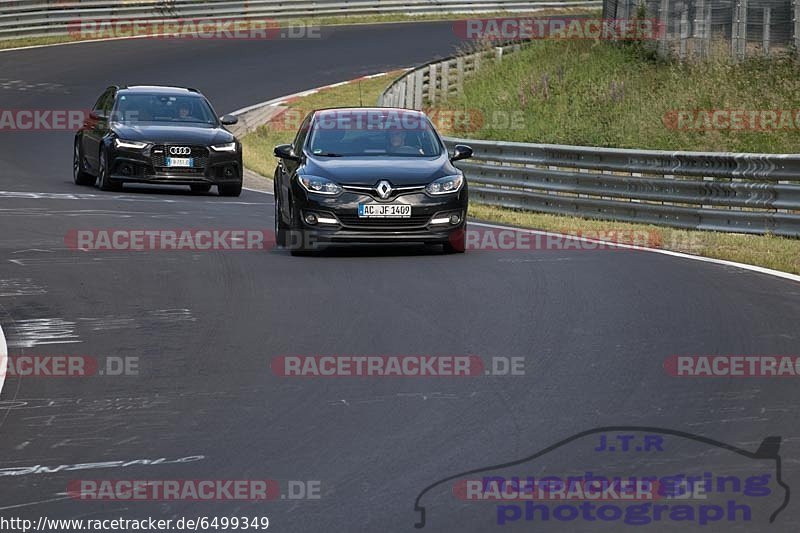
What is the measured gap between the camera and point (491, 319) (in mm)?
11328

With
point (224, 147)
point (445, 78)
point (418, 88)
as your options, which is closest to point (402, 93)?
point (418, 88)

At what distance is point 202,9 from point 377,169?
33615 mm

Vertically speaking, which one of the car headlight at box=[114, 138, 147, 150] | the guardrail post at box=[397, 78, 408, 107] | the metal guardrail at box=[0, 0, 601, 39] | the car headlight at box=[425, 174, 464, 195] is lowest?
the metal guardrail at box=[0, 0, 601, 39]

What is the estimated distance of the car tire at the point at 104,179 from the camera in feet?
76.6

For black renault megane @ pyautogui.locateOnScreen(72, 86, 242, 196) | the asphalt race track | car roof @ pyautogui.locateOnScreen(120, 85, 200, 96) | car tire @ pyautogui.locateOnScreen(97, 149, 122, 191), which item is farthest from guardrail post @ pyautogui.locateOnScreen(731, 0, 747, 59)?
the asphalt race track

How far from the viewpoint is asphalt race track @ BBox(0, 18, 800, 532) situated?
6.88m

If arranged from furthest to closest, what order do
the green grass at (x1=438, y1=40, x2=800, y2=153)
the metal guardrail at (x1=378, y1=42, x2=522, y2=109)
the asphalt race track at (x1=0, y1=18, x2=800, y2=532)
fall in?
the metal guardrail at (x1=378, y1=42, x2=522, y2=109) < the green grass at (x1=438, y1=40, x2=800, y2=153) < the asphalt race track at (x1=0, y1=18, x2=800, y2=532)

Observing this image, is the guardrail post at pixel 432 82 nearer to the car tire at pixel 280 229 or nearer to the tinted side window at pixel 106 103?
the tinted side window at pixel 106 103

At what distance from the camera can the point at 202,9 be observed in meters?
48.1

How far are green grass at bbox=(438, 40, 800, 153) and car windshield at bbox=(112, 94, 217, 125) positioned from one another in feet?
24.4

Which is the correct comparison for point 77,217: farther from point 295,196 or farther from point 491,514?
point 491,514

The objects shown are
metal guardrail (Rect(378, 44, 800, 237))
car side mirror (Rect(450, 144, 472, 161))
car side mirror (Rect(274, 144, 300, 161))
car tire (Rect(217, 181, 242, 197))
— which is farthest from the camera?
car tire (Rect(217, 181, 242, 197))

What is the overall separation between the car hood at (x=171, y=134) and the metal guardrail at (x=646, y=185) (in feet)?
11.2

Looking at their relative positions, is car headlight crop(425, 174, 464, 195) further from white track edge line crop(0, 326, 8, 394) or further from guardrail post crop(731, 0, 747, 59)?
guardrail post crop(731, 0, 747, 59)
